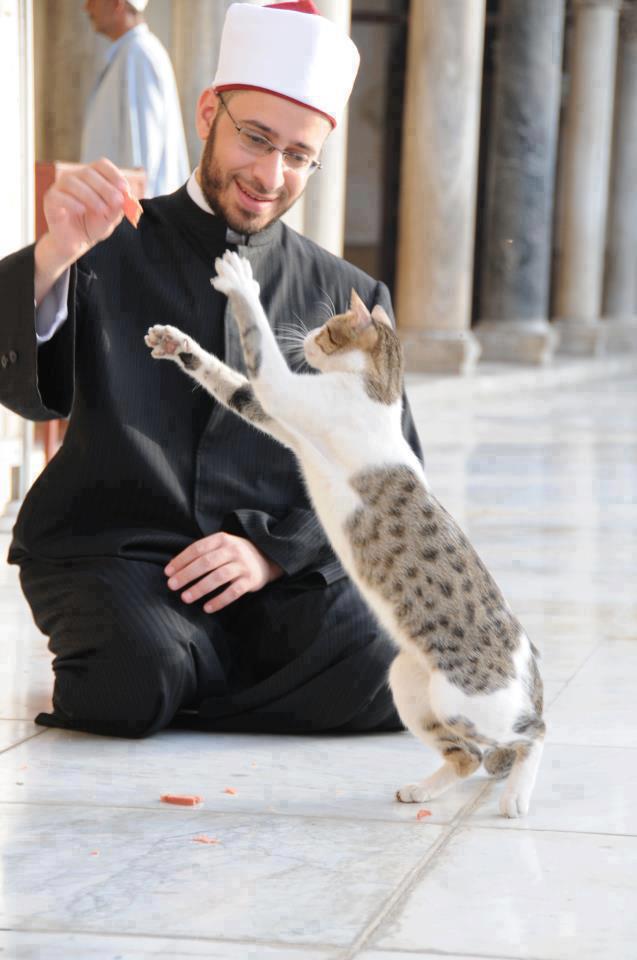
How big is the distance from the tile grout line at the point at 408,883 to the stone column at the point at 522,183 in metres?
14.9

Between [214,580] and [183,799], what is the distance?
0.67m

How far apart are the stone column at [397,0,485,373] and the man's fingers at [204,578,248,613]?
38.5ft

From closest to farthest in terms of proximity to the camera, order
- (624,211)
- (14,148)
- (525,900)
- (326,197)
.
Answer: (525,900) → (14,148) → (326,197) → (624,211)

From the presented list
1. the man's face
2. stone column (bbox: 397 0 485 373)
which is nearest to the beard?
the man's face

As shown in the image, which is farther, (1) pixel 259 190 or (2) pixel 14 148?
(2) pixel 14 148

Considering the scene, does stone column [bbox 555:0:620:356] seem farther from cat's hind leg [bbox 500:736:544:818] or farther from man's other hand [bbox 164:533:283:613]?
cat's hind leg [bbox 500:736:544:818]

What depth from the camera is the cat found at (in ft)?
11.5

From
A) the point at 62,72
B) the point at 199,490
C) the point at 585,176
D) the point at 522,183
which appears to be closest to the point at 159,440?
the point at 199,490

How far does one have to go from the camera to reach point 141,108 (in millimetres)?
7820

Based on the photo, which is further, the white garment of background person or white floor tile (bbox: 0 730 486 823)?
the white garment of background person

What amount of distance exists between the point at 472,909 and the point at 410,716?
Result: 728mm

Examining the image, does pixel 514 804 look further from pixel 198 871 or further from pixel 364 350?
pixel 364 350

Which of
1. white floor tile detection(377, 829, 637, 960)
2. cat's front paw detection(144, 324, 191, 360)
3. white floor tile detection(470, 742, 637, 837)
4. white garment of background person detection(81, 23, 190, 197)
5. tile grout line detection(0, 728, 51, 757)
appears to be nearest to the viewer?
white floor tile detection(377, 829, 637, 960)

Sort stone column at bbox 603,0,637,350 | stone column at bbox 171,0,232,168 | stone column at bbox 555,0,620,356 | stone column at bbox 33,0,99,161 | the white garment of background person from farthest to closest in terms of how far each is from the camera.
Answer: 1. stone column at bbox 603,0,637,350
2. stone column at bbox 555,0,620,356
3. stone column at bbox 33,0,99,161
4. stone column at bbox 171,0,232,168
5. the white garment of background person
